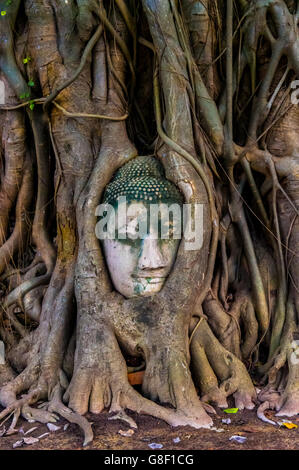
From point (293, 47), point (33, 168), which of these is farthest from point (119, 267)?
point (293, 47)

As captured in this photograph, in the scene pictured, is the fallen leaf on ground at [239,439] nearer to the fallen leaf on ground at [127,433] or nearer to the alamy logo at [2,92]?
the fallen leaf on ground at [127,433]

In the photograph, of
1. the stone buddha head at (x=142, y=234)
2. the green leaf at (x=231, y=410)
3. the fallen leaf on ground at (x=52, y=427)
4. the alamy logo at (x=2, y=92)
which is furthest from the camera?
the alamy logo at (x=2, y=92)

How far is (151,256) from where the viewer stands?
3.10m

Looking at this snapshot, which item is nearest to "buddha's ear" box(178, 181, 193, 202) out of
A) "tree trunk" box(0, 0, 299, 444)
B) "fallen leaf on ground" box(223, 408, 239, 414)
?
"tree trunk" box(0, 0, 299, 444)

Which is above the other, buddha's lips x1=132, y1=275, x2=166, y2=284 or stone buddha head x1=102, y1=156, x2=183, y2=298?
stone buddha head x1=102, y1=156, x2=183, y2=298

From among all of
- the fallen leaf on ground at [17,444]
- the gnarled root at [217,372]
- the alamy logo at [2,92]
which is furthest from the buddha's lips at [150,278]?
the alamy logo at [2,92]

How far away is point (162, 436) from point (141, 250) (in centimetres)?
113

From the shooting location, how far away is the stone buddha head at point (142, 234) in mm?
3143

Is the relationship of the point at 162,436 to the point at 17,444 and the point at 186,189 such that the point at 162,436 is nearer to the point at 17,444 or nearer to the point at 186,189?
the point at 17,444

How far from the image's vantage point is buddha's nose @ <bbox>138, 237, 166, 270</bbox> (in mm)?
3096

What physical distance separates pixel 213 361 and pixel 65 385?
981 millimetres

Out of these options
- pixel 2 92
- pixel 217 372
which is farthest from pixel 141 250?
pixel 2 92

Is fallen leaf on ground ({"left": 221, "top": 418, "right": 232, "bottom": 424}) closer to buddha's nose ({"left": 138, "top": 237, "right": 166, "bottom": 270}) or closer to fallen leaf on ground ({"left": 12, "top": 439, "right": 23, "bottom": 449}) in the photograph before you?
buddha's nose ({"left": 138, "top": 237, "right": 166, "bottom": 270})

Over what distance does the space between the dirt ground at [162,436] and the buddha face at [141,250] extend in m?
0.81
